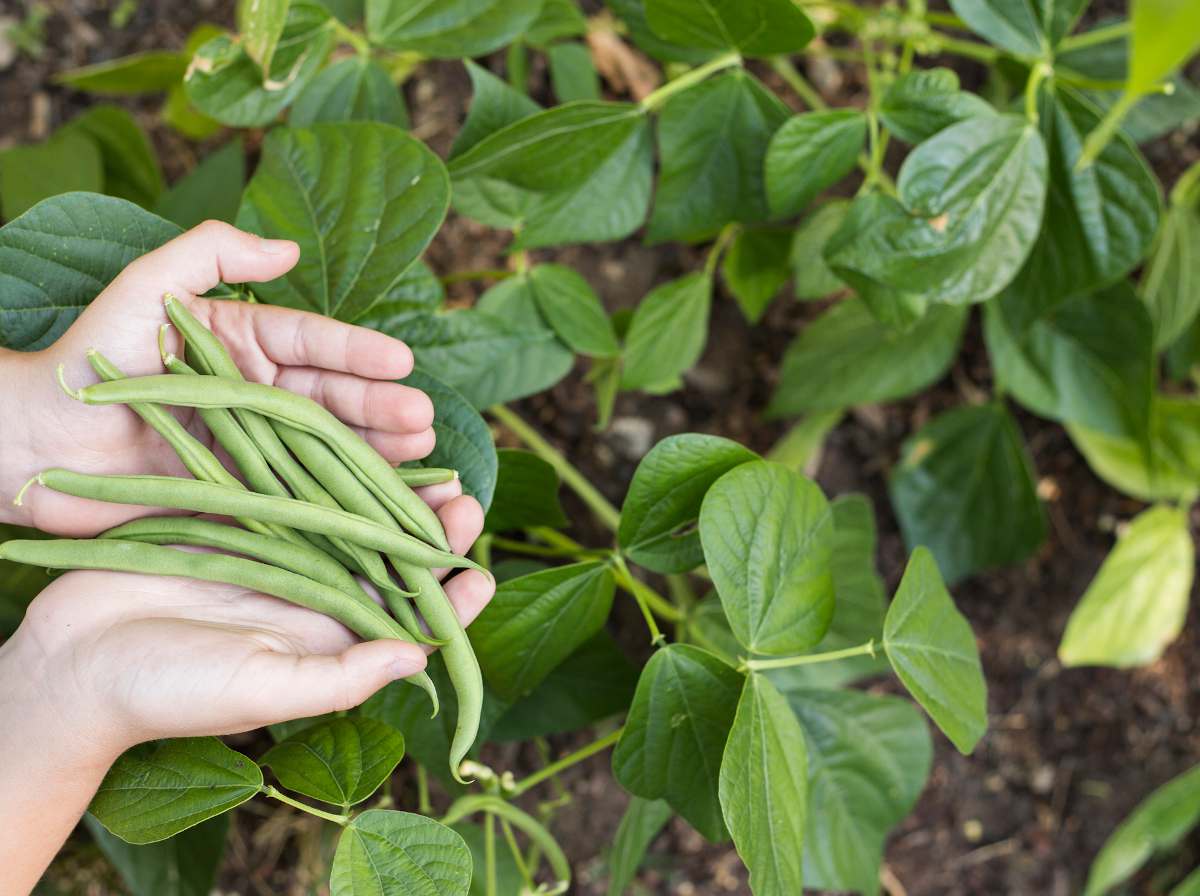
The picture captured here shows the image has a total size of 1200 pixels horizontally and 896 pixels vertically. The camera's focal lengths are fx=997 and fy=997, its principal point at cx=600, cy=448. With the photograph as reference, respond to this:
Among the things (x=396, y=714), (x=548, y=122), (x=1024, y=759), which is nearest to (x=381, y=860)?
(x=396, y=714)

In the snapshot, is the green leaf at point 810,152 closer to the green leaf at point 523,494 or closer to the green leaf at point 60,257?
the green leaf at point 523,494

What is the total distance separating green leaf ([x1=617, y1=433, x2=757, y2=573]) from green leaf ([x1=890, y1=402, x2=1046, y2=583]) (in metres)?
1.06

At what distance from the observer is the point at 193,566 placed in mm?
1252

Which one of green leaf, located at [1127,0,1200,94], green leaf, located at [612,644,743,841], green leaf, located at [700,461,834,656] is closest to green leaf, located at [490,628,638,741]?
green leaf, located at [612,644,743,841]

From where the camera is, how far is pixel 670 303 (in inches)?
74.4

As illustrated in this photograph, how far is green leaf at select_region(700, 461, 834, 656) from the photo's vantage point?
135 centimetres

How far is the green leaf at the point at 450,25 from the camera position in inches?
63.9

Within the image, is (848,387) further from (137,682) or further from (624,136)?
(137,682)

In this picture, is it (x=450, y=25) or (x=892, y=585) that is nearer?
(x=450, y=25)

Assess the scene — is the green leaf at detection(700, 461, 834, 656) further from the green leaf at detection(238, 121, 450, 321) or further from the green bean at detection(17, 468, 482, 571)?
the green leaf at detection(238, 121, 450, 321)

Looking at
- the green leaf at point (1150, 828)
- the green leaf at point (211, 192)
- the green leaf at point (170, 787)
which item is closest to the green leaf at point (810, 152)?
the green leaf at point (211, 192)

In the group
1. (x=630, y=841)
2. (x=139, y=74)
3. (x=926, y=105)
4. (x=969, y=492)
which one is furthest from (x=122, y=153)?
(x=969, y=492)

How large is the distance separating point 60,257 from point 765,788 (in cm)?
117

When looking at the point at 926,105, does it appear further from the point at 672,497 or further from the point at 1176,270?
the point at 1176,270
